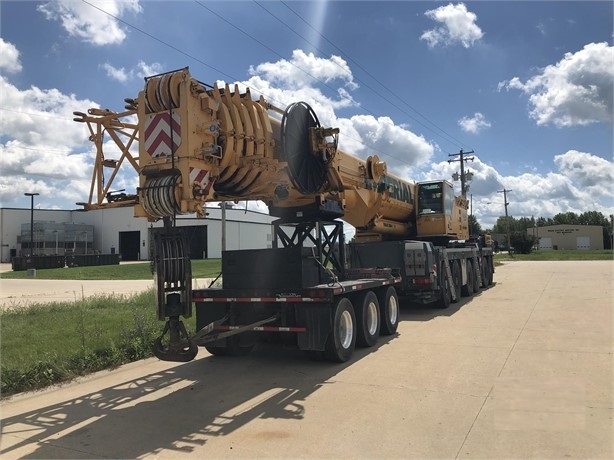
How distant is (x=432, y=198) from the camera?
619 inches

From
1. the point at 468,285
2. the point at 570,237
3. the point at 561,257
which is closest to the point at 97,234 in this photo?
the point at 561,257

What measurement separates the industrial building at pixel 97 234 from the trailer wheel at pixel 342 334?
5786cm

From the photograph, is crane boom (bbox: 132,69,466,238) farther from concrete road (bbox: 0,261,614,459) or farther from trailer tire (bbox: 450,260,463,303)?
trailer tire (bbox: 450,260,463,303)

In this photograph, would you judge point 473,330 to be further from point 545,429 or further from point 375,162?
point 545,429

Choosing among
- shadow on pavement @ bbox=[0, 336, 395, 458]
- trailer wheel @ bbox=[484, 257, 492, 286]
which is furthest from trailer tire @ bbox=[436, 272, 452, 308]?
trailer wheel @ bbox=[484, 257, 492, 286]

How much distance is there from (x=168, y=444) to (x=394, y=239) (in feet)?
37.8

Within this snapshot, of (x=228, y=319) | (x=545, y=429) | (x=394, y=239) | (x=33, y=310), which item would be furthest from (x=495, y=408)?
(x=33, y=310)

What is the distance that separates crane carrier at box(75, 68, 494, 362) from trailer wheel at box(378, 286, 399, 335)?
0.02 m

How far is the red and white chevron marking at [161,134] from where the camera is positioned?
6.24 m

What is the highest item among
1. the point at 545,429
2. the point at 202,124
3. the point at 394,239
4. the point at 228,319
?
the point at 202,124

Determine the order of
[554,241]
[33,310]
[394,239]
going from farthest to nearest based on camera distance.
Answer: [554,241]
[394,239]
[33,310]

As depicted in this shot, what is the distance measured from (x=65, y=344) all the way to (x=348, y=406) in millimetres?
5342

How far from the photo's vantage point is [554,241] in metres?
116

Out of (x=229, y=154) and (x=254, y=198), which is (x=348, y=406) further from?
(x=254, y=198)
